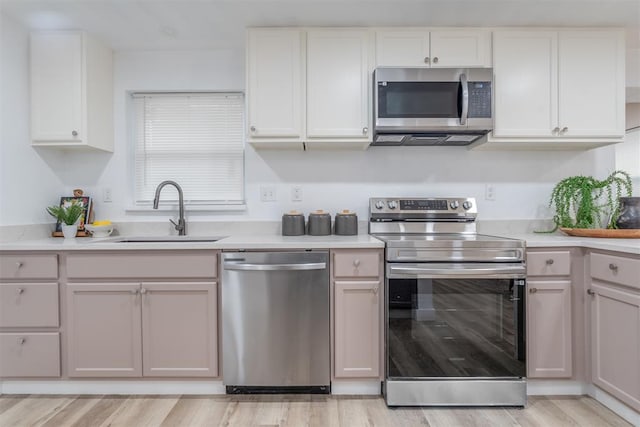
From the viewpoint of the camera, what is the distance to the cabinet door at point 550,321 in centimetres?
194

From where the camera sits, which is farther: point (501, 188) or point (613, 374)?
point (501, 188)

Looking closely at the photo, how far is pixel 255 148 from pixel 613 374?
2383 millimetres

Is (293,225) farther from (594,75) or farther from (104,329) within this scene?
(594,75)

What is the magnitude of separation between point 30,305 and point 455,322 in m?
2.28

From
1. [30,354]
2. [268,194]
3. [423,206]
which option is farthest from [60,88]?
[423,206]

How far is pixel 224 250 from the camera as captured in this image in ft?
6.42

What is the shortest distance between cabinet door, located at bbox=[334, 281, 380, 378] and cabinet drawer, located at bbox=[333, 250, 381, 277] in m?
0.05

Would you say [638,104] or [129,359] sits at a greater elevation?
[638,104]

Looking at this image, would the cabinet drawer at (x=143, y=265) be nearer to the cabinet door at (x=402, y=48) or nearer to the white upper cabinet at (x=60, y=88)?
the white upper cabinet at (x=60, y=88)

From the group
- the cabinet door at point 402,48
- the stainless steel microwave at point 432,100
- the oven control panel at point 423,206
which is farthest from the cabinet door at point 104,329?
the cabinet door at point 402,48

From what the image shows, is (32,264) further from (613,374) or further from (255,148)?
(613,374)

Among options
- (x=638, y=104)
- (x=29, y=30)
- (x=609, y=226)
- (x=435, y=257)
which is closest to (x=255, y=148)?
(x=435, y=257)

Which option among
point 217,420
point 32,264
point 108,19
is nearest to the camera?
point 217,420

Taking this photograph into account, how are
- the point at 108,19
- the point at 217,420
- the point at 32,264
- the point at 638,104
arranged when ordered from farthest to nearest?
the point at 638,104, the point at 108,19, the point at 32,264, the point at 217,420
